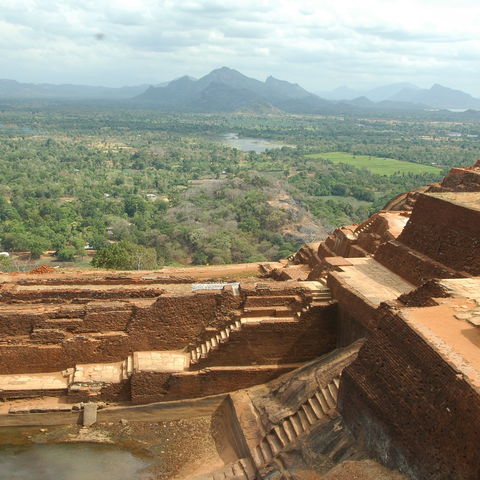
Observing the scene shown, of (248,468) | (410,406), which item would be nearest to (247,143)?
(248,468)

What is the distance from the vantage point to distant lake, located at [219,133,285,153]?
128875mm

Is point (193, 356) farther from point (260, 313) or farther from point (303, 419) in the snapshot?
point (303, 419)

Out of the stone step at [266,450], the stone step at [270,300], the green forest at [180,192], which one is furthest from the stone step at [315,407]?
the green forest at [180,192]

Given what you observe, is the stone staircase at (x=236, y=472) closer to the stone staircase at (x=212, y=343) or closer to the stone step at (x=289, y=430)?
the stone step at (x=289, y=430)

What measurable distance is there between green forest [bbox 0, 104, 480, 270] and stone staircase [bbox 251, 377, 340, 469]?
1481cm

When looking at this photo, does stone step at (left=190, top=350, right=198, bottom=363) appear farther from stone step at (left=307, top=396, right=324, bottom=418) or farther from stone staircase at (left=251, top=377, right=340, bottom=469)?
stone step at (left=307, top=396, right=324, bottom=418)

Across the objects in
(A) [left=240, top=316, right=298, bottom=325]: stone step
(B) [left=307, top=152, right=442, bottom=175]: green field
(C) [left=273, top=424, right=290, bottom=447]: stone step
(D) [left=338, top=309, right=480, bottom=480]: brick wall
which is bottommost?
(B) [left=307, top=152, right=442, bottom=175]: green field

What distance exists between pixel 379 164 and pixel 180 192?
46.8 metres

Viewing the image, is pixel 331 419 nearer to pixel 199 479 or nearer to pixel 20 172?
pixel 199 479

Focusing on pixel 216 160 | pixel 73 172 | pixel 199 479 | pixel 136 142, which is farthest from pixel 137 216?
pixel 136 142

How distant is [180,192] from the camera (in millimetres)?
66125

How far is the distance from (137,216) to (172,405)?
39.3 metres

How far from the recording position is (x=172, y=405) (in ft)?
41.1

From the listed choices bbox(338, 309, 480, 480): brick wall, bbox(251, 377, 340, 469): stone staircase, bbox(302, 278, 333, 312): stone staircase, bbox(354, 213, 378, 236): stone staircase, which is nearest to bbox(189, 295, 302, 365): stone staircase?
bbox(302, 278, 333, 312): stone staircase
